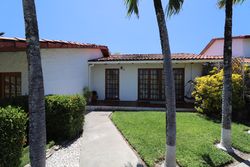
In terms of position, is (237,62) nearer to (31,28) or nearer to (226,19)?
(226,19)

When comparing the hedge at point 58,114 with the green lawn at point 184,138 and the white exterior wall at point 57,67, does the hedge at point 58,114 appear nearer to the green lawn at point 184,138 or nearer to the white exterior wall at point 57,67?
the green lawn at point 184,138

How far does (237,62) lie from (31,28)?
537 inches

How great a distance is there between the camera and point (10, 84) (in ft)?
45.3

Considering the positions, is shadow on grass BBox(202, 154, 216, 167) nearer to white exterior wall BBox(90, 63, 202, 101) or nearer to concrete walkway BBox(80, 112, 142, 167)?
concrete walkway BBox(80, 112, 142, 167)

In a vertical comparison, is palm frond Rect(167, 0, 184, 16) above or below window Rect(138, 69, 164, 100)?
above

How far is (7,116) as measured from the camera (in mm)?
5863

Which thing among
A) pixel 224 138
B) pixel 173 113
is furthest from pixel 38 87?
pixel 224 138

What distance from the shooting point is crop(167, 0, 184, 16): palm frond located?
7.75m

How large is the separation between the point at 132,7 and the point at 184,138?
16.4 feet

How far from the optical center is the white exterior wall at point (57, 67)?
1305 centimetres

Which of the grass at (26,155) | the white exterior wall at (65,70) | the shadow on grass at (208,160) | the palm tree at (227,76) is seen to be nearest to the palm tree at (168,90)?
the shadow on grass at (208,160)

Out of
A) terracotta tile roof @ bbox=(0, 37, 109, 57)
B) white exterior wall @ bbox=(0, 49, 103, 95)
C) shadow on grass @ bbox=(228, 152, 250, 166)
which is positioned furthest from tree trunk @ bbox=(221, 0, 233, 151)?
white exterior wall @ bbox=(0, 49, 103, 95)

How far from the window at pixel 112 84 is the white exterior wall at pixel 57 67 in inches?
93.0

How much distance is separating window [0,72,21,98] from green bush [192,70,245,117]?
9430 millimetres
